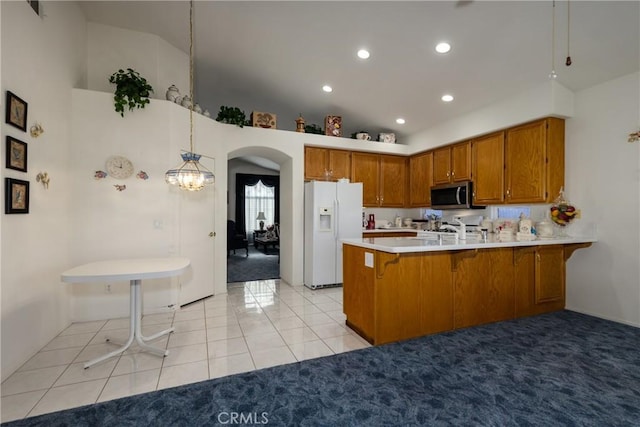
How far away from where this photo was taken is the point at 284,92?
16.2 ft

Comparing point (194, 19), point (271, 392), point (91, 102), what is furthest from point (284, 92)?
point (271, 392)

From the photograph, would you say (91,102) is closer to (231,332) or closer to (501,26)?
(231,332)

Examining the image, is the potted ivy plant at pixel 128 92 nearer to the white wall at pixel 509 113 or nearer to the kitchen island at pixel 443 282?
the kitchen island at pixel 443 282

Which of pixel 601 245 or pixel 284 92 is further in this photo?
pixel 284 92

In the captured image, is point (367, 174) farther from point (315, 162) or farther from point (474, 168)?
point (474, 168)

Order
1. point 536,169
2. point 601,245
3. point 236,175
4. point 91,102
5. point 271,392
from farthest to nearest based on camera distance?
1. point 236,175
2. point 536,169
3. point 601,245
4. point 91,102
5. point 271,392

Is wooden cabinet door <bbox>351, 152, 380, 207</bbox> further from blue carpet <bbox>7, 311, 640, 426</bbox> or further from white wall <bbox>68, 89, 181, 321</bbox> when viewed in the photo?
blue carpet <bbox>7, 311, 640, 426</bbox>

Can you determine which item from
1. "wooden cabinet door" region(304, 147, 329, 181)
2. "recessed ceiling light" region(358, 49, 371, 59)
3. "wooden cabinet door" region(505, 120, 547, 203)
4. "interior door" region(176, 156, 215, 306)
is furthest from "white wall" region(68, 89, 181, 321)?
"wooden cabinet door" region(505, 120, 547, 203)

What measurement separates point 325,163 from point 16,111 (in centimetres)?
395

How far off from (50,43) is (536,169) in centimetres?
578

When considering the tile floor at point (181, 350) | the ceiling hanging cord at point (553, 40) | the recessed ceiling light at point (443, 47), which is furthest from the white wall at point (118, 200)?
the ceiling hanging cord at point (553, 40)

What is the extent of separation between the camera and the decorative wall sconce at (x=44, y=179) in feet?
8.64

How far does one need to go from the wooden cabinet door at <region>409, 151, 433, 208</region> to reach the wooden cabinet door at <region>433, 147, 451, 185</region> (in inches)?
3.6

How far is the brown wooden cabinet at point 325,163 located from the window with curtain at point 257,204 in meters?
5.41
